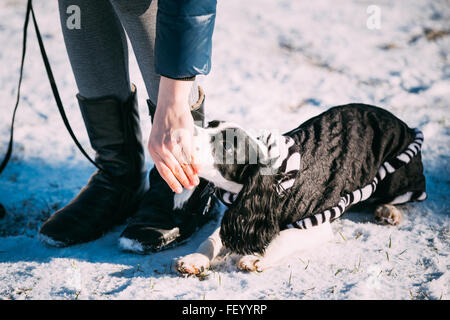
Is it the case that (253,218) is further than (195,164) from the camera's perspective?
Yes

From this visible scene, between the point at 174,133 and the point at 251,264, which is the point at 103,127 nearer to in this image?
the point at 174,133

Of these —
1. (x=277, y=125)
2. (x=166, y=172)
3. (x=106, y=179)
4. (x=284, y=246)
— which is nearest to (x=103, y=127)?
(x=106, y=179)

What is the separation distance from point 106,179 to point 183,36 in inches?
42.4

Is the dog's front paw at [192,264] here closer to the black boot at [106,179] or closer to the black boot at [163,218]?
the black boot at [163,218]

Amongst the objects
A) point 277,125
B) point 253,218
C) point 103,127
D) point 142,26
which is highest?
point 142,26

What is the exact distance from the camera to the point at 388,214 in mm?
1920

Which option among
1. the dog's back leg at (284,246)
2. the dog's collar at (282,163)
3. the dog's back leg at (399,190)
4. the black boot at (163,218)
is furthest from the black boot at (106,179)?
the dog's back leg at (399,190)

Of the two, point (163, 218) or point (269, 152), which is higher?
point (269, 152)

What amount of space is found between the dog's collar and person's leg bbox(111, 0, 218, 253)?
0.28 meters

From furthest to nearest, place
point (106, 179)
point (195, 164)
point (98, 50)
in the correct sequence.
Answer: point (106, 179), point (98, 50), point (195, 164)

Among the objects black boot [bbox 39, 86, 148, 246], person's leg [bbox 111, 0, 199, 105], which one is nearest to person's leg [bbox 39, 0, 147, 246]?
black boot [bbox 39, 86, 148, 246]

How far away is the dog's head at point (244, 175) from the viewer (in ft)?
4.51

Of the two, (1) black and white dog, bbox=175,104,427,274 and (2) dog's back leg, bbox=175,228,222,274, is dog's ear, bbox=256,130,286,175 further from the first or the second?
(2) dog's back leg, bbox=175,228,222,274
